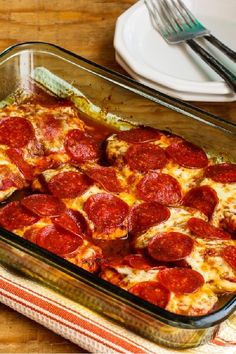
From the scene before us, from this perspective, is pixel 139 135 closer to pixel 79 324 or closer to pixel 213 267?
pixel 213 267

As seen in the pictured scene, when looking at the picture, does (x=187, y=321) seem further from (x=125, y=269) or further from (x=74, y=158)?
(x=74, y=158)

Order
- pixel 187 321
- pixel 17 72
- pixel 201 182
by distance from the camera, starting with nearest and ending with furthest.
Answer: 1. pixel 187 321
2. pixel 201 182
3. pixel 17 72

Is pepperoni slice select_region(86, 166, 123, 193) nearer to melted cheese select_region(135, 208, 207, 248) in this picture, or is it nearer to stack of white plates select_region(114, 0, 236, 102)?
melted cheese select_region(135, 208, 207, 248)

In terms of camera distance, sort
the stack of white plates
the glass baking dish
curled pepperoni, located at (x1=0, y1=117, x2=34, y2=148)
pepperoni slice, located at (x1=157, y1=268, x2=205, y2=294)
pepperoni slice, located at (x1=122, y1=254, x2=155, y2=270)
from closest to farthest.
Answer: the glass baking dish
pepperoni slice, located at (x1=157, y1=268, x2=205, y2=294)
pepperoni slice, located at (x1=122, y1=254, x2=155, y2=270)
curled pepperoni, located at (x1=0, y1=117, x2=34, y2=148)
the stack of white plates

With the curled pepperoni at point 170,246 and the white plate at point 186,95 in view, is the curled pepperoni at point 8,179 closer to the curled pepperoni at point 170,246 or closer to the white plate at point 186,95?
the curled pepperoni at point 170,246

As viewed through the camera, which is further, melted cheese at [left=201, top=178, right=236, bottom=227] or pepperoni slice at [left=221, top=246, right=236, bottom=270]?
melted cheese at [left=201, top=178, right=236, bottom=227]

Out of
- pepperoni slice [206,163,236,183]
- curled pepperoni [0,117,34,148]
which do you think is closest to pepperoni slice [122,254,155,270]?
pepperoni slice [206,163,236,183]

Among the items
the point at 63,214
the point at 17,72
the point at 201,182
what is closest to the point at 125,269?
the point at 63,214

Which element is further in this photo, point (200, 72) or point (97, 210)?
point (200, 72)
